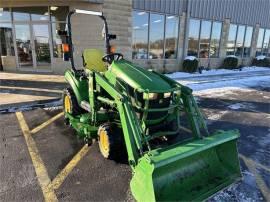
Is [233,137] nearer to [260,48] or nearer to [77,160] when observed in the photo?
[77,160]

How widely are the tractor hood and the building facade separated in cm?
715

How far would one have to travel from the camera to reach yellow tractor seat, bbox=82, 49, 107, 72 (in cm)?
512

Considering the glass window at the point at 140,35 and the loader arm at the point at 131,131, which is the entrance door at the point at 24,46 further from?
the loader arm at the point at 131,131

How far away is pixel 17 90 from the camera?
8.32m

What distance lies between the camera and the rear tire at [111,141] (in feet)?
12.0

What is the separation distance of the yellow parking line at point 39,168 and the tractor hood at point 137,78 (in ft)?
5.83

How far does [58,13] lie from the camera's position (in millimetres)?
10969

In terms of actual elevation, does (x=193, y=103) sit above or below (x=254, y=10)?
below

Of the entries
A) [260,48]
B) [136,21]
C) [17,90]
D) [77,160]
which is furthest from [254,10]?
[77,160]

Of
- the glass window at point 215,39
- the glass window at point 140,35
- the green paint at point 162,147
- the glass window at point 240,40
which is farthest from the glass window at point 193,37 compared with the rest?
the green paint at point 162,147

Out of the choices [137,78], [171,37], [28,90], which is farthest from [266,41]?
[137,78]

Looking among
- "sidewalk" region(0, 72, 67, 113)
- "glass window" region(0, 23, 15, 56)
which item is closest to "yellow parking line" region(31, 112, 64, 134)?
"sidewalk" region(0, 72, 67, 113)

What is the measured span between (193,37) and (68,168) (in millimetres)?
12622

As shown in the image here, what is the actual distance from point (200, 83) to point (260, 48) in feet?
39.5
